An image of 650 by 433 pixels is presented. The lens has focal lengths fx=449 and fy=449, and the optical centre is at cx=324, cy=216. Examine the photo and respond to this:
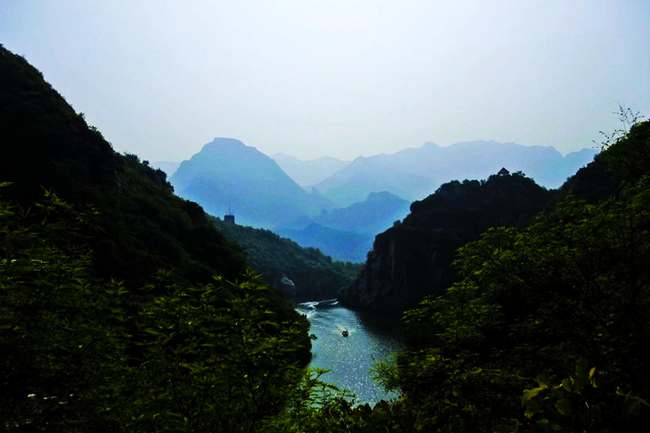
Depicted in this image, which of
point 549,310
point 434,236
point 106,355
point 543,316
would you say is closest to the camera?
point 106,355

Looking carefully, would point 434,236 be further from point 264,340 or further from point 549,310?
point 264,340

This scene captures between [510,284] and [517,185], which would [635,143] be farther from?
[517,185]

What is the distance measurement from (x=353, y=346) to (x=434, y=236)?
67.4m

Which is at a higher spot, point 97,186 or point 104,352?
point 97,186

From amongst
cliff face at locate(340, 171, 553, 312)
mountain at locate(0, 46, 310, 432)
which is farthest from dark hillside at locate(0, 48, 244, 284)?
cliff face at locate(340, 171, 553, 312)

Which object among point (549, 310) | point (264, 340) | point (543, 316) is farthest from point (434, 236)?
point (264, 340)

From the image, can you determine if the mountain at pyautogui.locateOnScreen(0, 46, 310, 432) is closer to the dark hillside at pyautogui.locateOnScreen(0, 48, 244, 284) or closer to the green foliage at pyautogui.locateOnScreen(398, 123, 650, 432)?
the green foliage at pyautogui.locateOnScreen(398, 123, 650, 432)

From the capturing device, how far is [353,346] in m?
81.4

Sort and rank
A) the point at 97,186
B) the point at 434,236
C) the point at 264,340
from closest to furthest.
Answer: the point at 264,340
the point at 97,186
the point at 434,236

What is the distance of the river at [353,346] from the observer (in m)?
56.2

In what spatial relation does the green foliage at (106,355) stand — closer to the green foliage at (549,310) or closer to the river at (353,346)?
the green foliage at (549,310)

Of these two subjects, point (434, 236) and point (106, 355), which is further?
point (434, 236)

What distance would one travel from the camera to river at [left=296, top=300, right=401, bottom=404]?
56250 millimetres

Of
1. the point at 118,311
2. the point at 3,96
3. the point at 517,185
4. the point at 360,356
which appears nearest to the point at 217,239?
the point at 360,356
